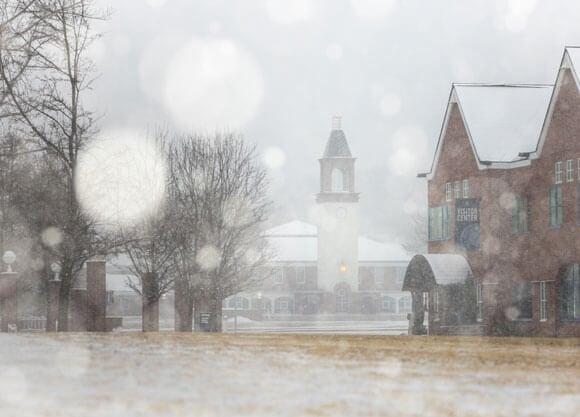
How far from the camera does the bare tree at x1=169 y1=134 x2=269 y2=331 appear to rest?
51.8 m

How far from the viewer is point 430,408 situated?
796 cm

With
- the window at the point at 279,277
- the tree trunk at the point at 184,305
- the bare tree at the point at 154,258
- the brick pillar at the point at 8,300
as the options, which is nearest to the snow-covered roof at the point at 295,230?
the window at the point at 279,277

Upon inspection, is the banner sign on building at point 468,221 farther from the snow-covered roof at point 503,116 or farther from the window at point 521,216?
the window at point 521,216

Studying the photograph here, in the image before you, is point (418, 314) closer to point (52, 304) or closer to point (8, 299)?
point (52, 304)

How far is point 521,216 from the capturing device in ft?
139

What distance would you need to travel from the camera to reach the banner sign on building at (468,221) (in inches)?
1766

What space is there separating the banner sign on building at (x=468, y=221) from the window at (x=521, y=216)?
2.32m

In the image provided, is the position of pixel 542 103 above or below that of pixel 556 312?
above

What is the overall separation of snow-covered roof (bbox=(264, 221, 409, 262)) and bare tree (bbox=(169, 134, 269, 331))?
56355 millimetres

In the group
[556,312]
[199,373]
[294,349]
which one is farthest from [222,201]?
[199,373]

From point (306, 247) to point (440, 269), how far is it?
71458mm

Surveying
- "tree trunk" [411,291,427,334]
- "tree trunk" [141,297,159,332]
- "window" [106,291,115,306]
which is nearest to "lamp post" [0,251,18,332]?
"tree trunk" [141,297,159,332]

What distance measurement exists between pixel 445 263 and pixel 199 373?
3641 cm

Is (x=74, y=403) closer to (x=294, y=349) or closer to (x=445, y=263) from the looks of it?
(x=294, y=349)
